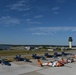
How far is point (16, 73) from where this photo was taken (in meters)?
59.0

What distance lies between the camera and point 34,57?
345 feet

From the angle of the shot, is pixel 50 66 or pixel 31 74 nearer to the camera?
pixel 31 74

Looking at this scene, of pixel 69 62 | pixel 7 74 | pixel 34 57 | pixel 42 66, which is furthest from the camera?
pixel 34 57

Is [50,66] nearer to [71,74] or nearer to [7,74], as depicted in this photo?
[71,74]

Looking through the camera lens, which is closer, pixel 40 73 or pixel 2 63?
pixel 40 73

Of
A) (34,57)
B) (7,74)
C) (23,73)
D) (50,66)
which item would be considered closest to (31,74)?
(23,73)

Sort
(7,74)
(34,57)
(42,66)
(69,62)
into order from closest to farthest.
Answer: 1. (7,74)
2. (42,66)
3. (69,62)
4. (34,57)

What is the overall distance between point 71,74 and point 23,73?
1536cm

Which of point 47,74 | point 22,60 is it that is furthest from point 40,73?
point 22,60

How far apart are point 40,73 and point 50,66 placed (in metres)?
15.3

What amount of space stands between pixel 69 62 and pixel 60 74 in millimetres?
33349

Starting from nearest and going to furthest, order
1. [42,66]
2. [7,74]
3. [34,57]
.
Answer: [7,74]
[42,66]
[34,57]

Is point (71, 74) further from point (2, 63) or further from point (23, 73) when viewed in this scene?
point (2, 63)

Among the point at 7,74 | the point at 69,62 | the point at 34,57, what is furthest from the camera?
the point at 34,57
